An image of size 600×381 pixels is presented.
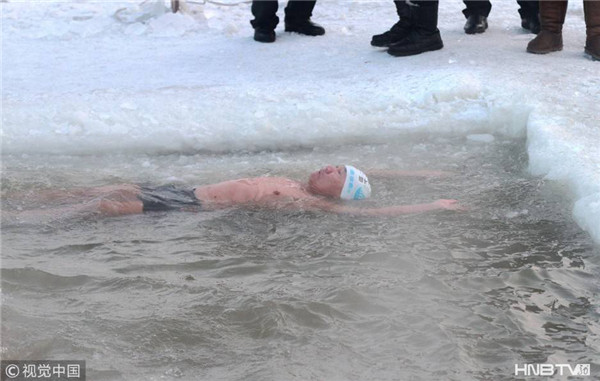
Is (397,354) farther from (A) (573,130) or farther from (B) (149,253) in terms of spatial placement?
(A) (573,130)

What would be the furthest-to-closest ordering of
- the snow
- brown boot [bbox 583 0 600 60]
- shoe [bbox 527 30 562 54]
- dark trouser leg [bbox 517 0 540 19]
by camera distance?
dark trouser leg [bbox 517 0 540 19] < shoe [bbox 527 30 562 54] < brown boot [bbox 583 0 600 60] < the snow

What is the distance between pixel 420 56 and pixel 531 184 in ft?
6.78

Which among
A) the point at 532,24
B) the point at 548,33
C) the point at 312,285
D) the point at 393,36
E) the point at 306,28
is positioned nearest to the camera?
the point at 312,285

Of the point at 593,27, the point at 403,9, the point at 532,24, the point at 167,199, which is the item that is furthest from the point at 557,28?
the point at 167,199

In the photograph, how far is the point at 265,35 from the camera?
7.26m

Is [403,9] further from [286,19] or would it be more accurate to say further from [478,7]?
[286,19]

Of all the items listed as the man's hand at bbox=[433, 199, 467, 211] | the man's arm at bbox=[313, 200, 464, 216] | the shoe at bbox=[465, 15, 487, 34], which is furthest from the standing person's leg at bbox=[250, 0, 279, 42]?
the man's hand at bbox=[433, 199, 467, 211]

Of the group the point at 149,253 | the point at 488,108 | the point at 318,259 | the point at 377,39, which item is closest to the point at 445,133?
the point at 488,108

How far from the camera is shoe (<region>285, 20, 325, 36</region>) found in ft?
24.3

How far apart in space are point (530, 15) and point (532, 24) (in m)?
0.09

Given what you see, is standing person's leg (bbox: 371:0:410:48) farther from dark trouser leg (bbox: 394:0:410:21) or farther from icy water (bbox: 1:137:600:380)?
icy water (bbox: 1:137:600:380)

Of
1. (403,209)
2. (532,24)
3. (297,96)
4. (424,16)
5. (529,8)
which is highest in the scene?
(424,16)

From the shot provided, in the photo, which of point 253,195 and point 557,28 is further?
point 557,28

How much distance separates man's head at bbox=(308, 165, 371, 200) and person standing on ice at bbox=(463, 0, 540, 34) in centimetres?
282
